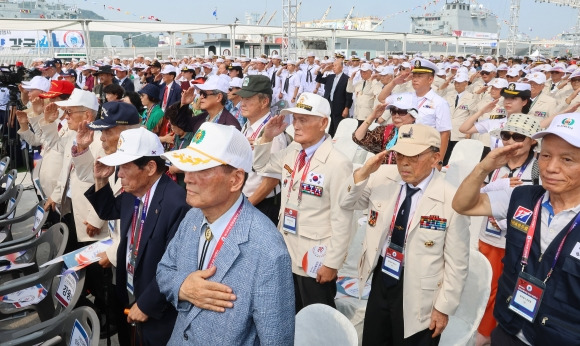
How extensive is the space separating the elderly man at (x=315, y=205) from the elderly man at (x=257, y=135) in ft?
2.04

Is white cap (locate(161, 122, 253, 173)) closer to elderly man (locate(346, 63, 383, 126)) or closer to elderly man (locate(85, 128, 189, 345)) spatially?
elderly man (locate(85, 128, 189, 345))

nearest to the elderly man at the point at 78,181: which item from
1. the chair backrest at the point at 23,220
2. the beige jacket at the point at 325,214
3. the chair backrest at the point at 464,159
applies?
the chair backrest at the point at 23,220

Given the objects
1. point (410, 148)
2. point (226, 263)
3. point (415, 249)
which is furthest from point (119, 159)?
point (415, 249)

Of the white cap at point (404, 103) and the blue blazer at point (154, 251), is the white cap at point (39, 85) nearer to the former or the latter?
the blue blazer at point (154, 251)

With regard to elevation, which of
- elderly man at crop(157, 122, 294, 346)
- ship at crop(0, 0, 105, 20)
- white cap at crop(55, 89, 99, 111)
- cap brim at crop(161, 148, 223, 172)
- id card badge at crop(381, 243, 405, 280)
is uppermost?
ship at crop(0, 0, 105, 20)

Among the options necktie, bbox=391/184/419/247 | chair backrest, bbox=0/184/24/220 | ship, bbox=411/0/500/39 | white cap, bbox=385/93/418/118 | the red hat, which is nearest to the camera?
necktie, bbox=391/184/419/247

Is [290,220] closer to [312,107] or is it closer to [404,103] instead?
[312,107]

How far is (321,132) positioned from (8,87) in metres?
8.29

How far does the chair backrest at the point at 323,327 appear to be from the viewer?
216cm

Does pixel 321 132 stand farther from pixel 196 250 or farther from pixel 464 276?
pixel 196 250

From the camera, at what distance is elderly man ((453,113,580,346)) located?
1934 millimetres

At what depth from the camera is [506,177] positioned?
3459 mm

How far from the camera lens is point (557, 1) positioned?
43688mm

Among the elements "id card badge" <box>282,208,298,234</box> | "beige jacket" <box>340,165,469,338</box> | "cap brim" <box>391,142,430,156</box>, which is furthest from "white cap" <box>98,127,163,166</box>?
"beige jacket" <box>340,165,469,338</box>
